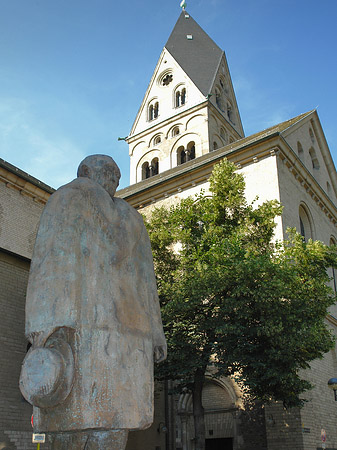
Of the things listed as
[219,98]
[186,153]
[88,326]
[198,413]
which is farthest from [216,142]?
[88,326]

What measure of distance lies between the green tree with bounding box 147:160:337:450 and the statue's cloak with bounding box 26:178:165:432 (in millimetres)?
9496

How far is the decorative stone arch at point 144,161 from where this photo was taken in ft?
139

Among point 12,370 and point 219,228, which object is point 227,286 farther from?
point 12,370

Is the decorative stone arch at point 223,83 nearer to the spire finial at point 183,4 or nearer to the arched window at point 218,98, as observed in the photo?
the arched window at point 218,98

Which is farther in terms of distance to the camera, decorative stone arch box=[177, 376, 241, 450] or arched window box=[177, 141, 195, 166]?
arched window box=[177, 141, 195, 166]

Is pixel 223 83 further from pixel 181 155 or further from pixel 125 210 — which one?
pixel 125 210

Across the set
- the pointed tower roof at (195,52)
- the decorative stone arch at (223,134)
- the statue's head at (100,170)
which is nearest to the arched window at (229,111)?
the pointed tower roof at (195,52)

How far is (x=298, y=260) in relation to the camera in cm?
1466

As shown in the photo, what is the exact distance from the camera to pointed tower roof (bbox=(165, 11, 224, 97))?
1759 inches

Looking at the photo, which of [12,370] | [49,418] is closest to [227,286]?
[12,370]

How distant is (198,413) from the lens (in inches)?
553

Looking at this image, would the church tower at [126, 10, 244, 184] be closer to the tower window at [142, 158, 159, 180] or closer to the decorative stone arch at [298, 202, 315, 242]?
the tower window at [142, 158, 159, 180]

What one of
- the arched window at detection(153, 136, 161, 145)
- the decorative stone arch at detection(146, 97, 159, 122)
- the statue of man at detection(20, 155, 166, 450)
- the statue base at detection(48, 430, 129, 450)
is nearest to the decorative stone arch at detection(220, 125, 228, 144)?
the arched window at detection(153, 136, 161, 145)

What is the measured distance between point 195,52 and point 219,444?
39.5m
